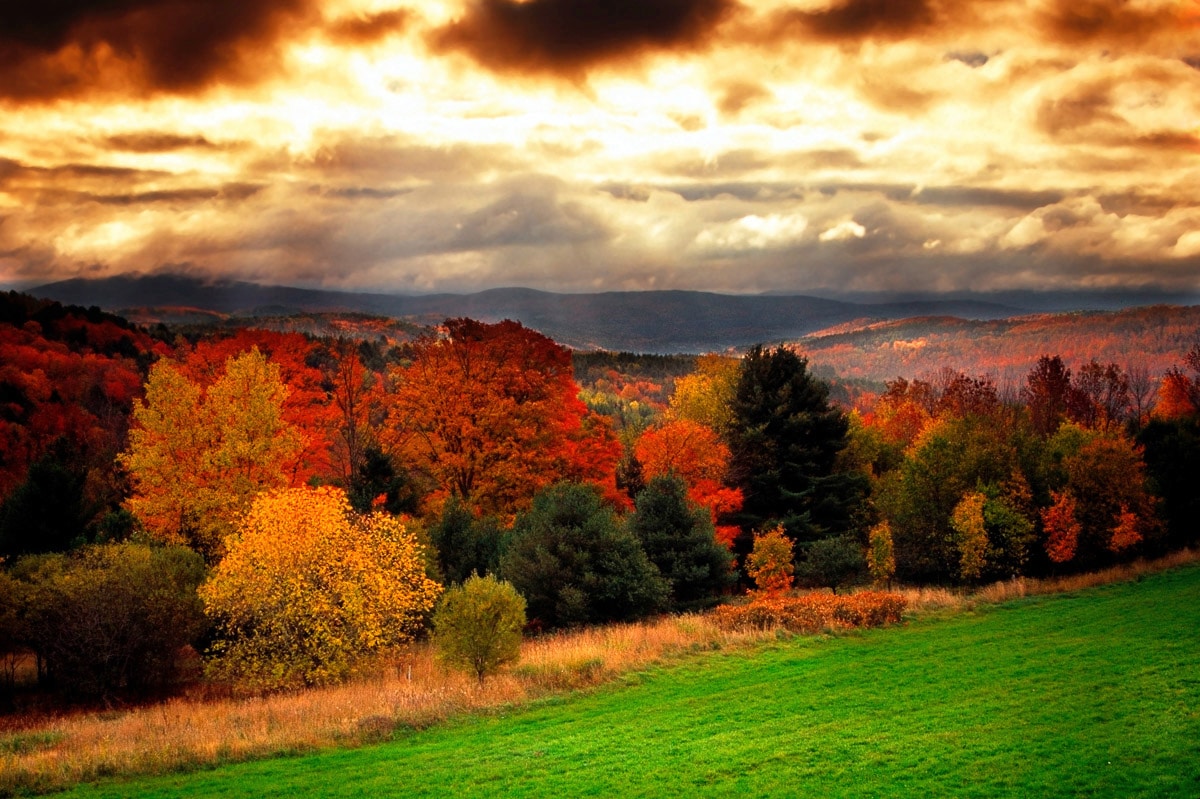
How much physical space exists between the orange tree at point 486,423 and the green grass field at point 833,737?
22164mm

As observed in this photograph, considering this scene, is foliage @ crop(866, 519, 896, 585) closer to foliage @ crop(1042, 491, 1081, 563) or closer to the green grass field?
foliage @ crop(1042, 491, 1081, 563)

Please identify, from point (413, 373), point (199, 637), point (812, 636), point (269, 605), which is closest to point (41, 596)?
point (199, 637)

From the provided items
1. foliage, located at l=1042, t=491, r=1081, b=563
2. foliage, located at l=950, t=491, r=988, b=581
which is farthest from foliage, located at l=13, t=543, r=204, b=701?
foliage, located at l=1042, t=491, r=1081, b=563

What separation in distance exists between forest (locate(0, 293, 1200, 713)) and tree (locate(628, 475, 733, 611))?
107mm

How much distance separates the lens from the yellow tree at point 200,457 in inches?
1555

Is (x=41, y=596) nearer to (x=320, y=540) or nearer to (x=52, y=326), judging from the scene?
(x=320, y=540)

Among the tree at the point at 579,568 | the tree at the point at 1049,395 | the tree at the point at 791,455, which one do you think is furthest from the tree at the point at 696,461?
the tree at the point at 1049,395

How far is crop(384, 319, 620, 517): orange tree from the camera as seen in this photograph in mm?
47375

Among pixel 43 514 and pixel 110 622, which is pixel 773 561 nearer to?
pixel 110 622

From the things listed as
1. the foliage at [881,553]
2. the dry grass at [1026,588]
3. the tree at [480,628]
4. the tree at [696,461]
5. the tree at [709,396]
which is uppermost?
the tree at [709,396]

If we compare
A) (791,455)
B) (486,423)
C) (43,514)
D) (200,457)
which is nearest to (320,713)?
(200,457)

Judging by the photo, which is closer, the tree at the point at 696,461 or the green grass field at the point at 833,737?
the green grass field at the point at 833,737

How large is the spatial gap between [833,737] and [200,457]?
3297 cm

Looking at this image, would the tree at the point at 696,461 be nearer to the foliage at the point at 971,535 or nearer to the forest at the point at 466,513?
the forest at the point at 466,513
